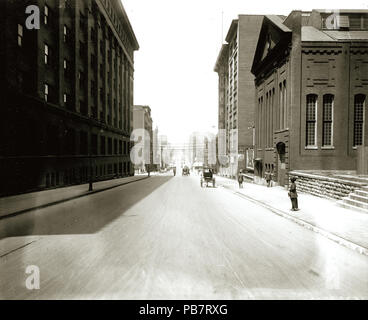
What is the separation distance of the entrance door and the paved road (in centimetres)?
1710

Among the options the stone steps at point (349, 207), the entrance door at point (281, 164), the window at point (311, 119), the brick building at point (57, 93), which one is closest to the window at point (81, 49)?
the brick building at point (57, 93)

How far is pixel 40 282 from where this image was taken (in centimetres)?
555

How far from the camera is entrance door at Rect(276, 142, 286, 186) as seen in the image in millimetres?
27706

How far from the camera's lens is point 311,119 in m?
25.3

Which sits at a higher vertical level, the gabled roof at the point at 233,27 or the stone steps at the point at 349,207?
the gabled roof at the point at 233,27

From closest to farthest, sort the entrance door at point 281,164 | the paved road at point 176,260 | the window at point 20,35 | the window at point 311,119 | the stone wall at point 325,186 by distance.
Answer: the paved road at point 176,260 → the stone wall at point 325,186 → the window at point 20,35 → the window at point 311,119 → the entrance door at point 281,164

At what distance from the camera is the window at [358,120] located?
81.7ft

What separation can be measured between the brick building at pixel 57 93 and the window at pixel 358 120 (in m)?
23.1

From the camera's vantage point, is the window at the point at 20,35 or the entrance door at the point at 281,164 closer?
the window at the point at 20,35

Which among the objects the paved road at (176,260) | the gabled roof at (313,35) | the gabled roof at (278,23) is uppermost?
the gabled roof at (278,23)

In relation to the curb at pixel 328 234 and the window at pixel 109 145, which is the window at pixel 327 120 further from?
the window at pixel 109 145
